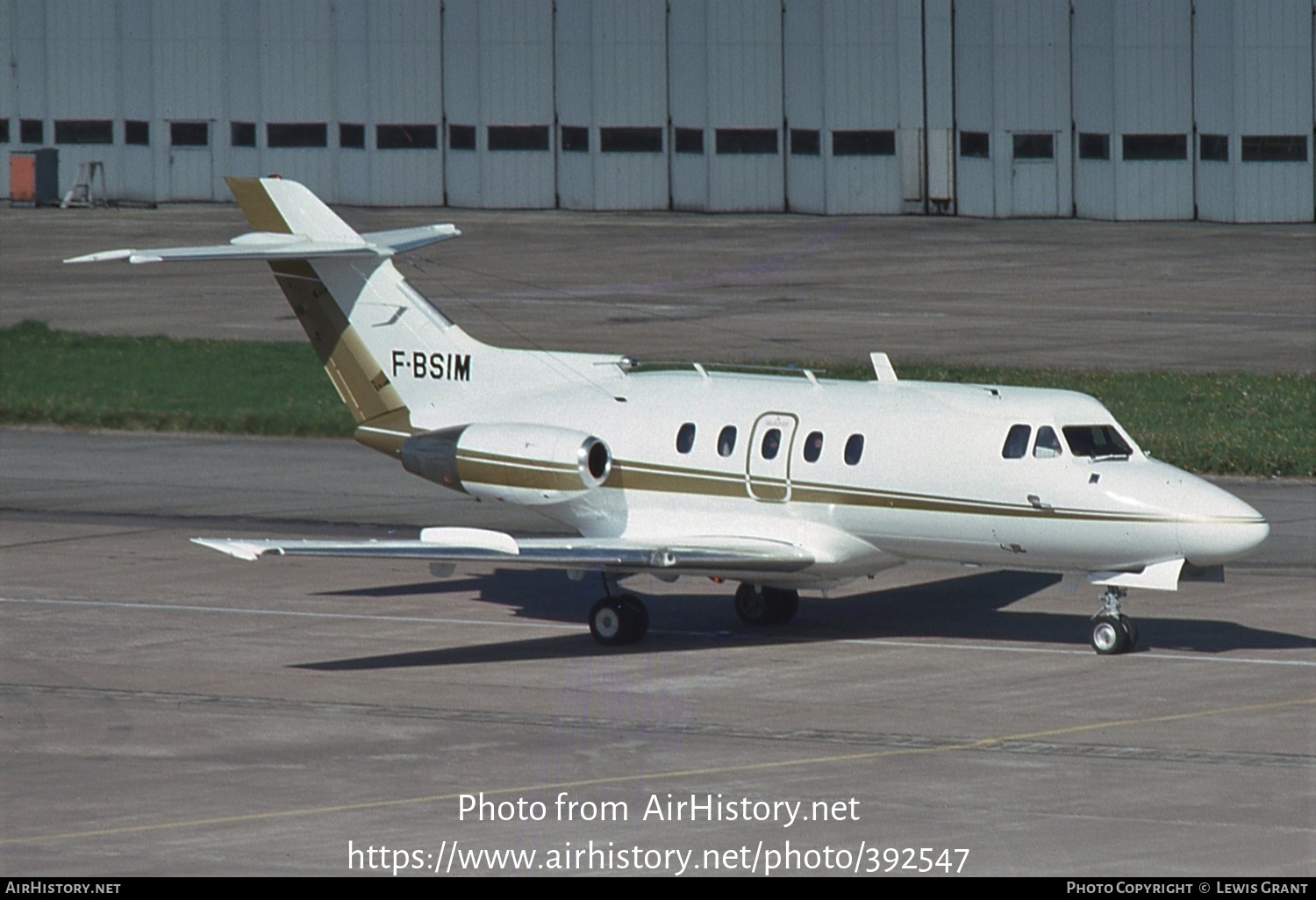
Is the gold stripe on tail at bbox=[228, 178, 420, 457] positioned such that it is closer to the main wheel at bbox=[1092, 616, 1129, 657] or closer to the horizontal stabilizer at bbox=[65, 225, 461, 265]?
the horizontal stabilizer at bbox=[65, 225, 461, 265]

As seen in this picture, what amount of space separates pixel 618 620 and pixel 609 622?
4.9 inches

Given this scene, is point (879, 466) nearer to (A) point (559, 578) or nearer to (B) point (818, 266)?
(A) point (559, 578)

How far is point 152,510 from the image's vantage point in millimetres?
32781

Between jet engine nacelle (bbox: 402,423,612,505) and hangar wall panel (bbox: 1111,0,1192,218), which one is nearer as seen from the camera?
jet engine nacelle (bbox: 402,423,612,505)

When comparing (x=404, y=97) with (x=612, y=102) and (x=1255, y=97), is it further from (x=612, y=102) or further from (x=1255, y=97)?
(x=1255, y=97)

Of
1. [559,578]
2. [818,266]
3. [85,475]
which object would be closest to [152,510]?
[85,475]

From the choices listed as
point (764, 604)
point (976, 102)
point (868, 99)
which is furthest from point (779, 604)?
point (868, 99)

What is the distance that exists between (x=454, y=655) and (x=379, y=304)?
16.2 feet

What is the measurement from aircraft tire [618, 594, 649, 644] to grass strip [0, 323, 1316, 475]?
1257 cm

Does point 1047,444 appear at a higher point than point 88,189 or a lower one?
lower

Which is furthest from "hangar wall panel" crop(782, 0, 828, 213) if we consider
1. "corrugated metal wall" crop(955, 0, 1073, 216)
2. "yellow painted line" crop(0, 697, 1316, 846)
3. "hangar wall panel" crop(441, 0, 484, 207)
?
"yellow painted line" crop(0, 697, 1316, 846)

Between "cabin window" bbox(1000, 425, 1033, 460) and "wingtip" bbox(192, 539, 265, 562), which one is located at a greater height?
"cabin window" bbox(1000, 425, 1033, 460)

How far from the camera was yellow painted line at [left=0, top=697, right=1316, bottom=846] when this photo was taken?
54.3ft

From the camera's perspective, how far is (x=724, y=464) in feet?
77.9
